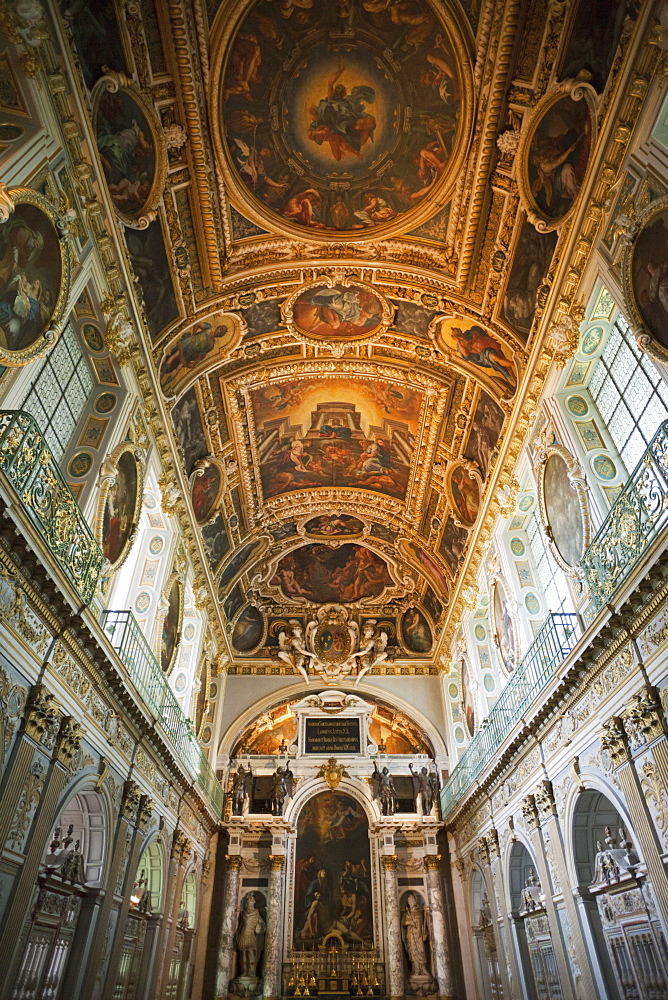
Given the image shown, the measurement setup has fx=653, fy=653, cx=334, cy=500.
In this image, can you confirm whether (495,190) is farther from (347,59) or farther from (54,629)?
(54,629)

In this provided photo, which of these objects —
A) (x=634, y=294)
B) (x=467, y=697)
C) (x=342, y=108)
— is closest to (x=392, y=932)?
(x=467, y=697)

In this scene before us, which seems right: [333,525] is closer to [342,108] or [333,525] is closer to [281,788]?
[281,788]

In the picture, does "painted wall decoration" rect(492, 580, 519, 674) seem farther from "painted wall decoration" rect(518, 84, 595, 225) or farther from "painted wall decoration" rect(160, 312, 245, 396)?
"painted wall decoration" rect(160, 312, 245, 396)

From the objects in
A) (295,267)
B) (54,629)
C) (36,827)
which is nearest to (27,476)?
(54,629)

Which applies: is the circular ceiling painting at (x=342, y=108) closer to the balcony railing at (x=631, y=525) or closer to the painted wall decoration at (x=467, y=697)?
the balcony railing at (x=631, y=525)

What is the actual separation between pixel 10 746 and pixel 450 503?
41.6 feet

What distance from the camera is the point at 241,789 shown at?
20719 millimetres

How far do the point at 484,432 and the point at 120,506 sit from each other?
827 centimetres

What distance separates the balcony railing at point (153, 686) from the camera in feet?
37.9

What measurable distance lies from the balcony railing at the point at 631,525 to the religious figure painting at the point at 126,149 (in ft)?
27.9

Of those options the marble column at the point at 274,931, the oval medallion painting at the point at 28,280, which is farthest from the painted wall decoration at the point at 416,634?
the oval medallion painting at the point at 28,280

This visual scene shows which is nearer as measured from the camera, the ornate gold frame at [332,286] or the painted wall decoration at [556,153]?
the painted wall decoration at [556,153]

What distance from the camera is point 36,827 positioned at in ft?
26.4

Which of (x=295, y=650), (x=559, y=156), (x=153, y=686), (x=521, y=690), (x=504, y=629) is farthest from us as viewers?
(x=295, y=650)
